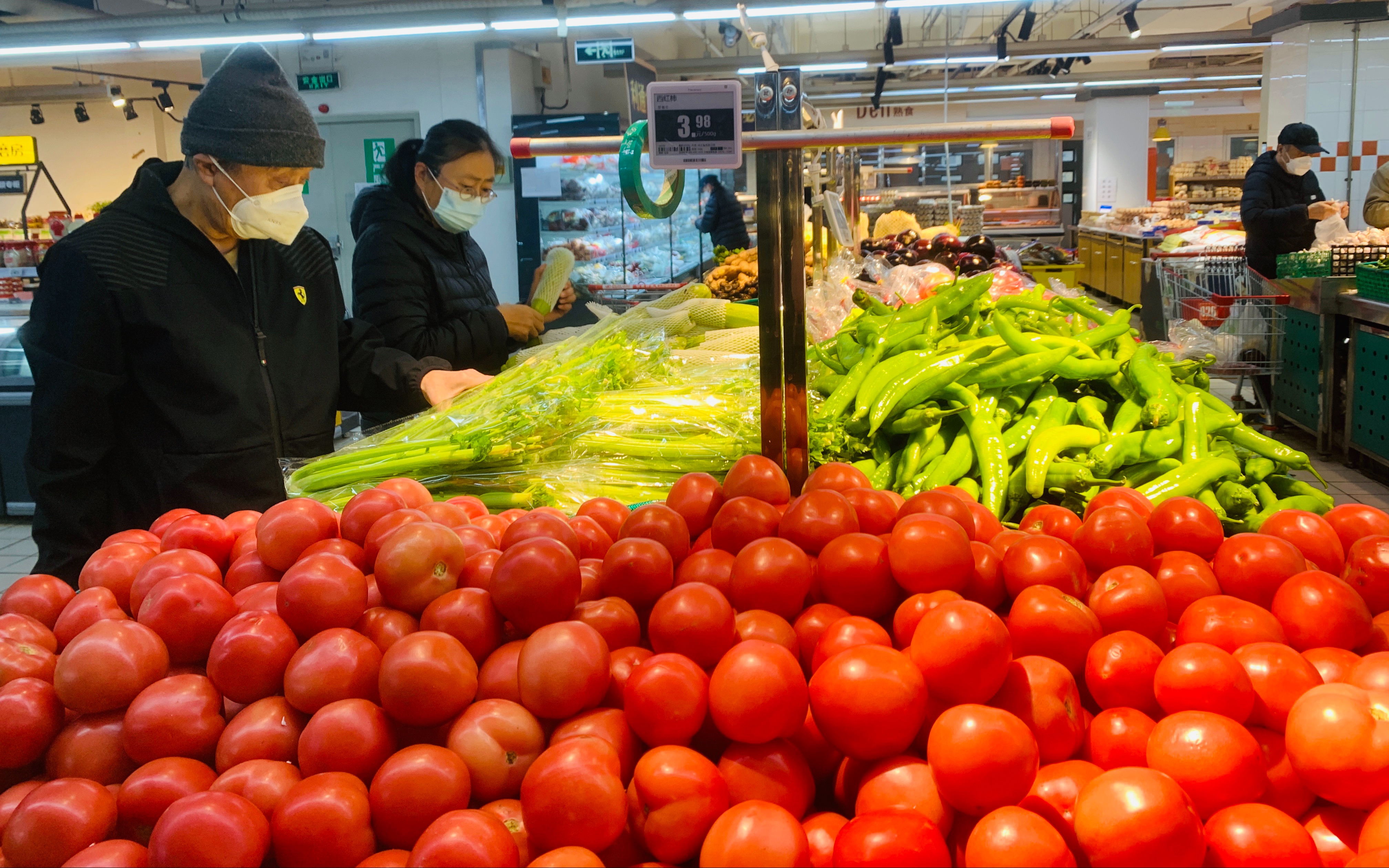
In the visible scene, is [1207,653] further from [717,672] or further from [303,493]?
[303,493]

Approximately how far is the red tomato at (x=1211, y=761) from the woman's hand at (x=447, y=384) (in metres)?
1.96

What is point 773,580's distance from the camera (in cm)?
109

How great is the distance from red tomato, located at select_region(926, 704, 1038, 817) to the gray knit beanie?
2016mm

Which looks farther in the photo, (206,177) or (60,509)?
(206,177)

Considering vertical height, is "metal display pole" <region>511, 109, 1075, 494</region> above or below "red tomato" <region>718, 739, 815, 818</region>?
above

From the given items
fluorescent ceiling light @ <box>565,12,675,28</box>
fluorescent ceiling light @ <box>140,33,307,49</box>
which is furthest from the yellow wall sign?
fluorescent ceiling light @ <box>565,12,675,28</box>

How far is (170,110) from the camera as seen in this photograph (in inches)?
588

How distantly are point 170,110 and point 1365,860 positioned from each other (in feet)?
57.0

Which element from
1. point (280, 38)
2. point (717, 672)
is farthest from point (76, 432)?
point (280, 38)

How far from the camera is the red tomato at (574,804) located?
0.83 metres

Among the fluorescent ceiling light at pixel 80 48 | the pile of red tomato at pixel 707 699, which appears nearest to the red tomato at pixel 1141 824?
the pile of red tomato at pixel 707 699

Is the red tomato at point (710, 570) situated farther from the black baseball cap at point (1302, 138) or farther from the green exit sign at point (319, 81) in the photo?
the green exit sign at point (319, 81)

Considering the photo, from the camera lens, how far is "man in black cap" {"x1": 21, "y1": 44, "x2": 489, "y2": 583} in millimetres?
2164

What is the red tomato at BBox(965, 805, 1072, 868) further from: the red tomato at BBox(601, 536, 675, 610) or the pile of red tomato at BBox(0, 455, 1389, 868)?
the red tomato at BBox(601, 536, 675, 610)
